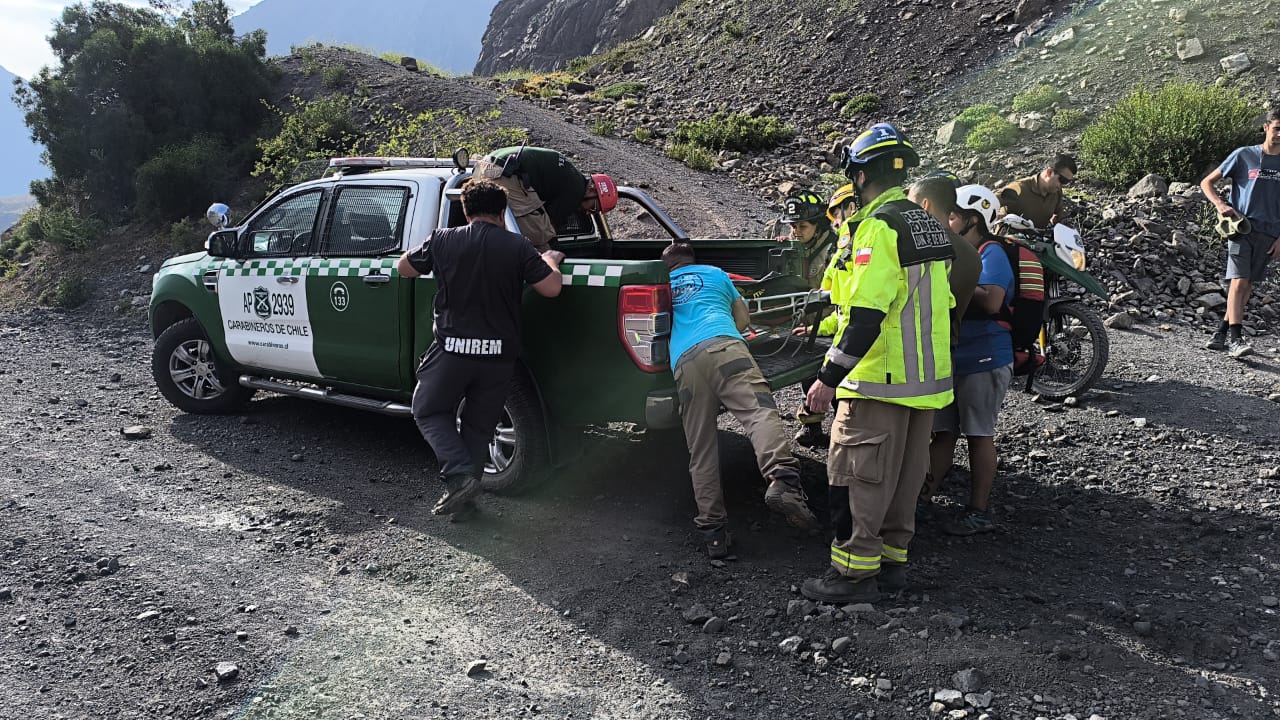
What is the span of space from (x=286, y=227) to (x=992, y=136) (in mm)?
13669

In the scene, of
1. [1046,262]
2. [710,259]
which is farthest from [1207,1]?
[710,259]

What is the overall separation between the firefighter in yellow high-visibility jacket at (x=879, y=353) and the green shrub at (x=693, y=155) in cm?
1502

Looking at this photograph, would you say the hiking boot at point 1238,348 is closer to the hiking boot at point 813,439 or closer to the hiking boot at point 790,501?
the hiking boot at point 813,439

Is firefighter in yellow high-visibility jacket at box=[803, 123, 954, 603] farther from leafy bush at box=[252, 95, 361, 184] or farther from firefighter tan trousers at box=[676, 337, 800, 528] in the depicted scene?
leafy bush at box=[252, 95, 361, 184]

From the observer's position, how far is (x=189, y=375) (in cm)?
659

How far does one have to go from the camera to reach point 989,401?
442 centimetres

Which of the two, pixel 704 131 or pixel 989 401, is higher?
pixel 704 131

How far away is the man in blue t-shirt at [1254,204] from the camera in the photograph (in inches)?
258

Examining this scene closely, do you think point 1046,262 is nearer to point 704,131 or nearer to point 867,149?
point 867,149

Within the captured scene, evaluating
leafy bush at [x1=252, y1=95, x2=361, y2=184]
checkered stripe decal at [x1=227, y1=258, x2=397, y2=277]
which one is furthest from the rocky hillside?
checkered stripe decal at [x1=227, y1=258, x2=397, y2=277]

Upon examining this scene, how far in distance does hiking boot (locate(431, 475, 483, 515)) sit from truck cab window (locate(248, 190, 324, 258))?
6.77 feet

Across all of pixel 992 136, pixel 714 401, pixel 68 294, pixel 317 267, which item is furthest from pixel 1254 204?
pixel 68 294

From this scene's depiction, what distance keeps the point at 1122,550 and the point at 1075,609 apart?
2.57ft

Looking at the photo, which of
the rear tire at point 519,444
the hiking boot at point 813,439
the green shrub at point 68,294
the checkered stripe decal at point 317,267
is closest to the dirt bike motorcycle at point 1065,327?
the hiking boot at point 813,439
